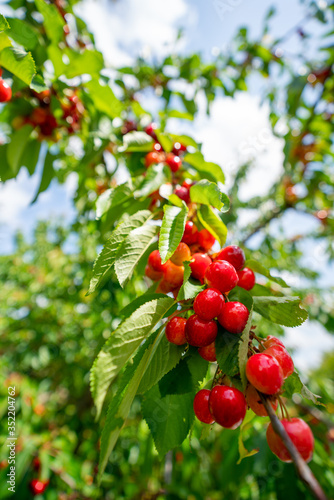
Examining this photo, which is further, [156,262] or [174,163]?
[174,163]

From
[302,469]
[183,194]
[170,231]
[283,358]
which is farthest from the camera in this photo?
[183,194]

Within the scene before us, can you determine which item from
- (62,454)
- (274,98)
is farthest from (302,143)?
Result: (62,454)

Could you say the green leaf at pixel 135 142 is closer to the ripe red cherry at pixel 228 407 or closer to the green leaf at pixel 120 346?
the green leaf at pixel 120 346

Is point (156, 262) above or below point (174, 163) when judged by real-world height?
below

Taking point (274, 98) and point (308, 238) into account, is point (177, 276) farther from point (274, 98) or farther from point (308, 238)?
point (308, 238)

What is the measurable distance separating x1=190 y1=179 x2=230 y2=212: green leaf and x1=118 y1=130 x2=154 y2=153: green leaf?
39 cm

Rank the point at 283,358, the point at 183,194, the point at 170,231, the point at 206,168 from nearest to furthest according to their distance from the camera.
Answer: the point at 283,358
the point at 170,231
the point at 183,194
the point at 206,168

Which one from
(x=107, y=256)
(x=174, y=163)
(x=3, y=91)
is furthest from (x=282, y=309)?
(x=3, y=91)

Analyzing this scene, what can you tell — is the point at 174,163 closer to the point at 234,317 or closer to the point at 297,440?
the point at 234,317

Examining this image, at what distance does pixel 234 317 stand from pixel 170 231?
25 centimetres

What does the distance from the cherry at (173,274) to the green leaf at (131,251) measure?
8 cm

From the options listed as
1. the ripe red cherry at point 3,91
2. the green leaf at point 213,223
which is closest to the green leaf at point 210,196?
the green leaf at point 213,223

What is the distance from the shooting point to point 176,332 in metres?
0.64

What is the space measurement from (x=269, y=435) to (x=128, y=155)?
1116 mm
